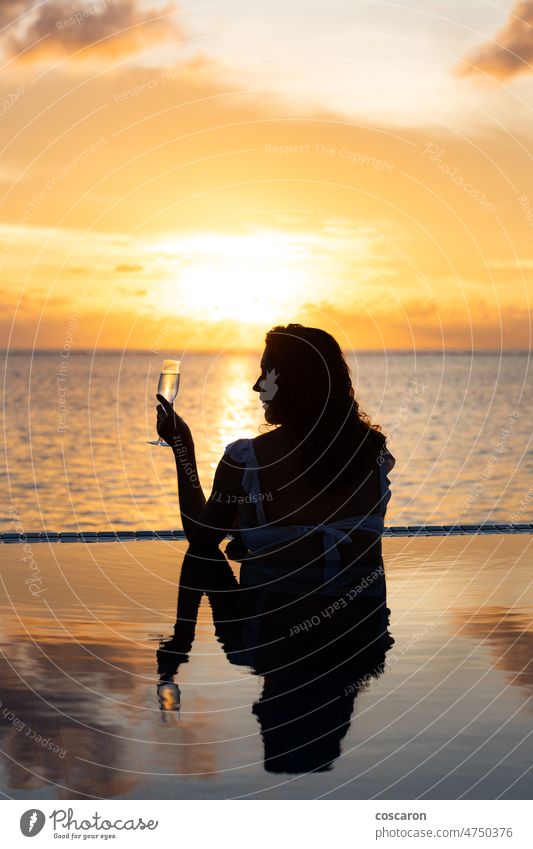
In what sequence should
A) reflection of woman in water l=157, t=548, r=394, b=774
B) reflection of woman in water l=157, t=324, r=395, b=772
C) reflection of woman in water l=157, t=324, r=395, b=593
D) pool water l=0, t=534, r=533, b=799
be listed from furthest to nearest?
reflection of woman in water l=157, t=324, r=395, b=593 → reflection of woman in water l=157, t=324, r=395, b=772 → reflection of woman in water l=157, t=548, r=394, b=774 → pool water l=0, t=534, r=533, b=799

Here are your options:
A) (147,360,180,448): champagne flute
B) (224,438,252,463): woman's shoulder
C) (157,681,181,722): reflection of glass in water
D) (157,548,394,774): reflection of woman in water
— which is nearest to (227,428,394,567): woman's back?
(224,438,252,463): woman's shoulder

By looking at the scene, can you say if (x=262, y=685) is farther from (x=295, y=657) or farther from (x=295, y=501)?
(x=295, y=501)

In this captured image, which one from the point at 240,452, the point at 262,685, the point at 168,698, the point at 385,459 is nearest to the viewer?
the point at 168,698

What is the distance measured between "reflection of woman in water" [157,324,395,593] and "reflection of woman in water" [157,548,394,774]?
312 millimetres

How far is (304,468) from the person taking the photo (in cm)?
608

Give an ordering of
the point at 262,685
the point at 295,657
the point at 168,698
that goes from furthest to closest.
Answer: the point at 295,657
the point at 262,685
the point at 168,698

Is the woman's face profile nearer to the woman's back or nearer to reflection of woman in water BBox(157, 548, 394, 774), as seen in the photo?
the woman's back

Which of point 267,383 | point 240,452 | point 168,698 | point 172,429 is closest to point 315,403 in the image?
point 267,383

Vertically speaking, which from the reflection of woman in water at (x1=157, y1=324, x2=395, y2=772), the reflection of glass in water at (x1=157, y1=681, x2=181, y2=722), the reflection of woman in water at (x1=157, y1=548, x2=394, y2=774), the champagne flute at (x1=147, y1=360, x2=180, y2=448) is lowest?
the reflection of glass in water at (x1=157, y1=681, x2=181, y2=722)

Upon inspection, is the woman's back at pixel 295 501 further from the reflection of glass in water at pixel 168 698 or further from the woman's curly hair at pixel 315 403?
the reflection of glass in water at pixel 168 698

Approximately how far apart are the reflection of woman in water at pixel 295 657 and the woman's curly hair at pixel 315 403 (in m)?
0.69

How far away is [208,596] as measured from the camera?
6.43m

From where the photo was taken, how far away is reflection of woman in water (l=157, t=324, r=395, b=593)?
6.11 m

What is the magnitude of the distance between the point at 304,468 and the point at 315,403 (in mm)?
333
